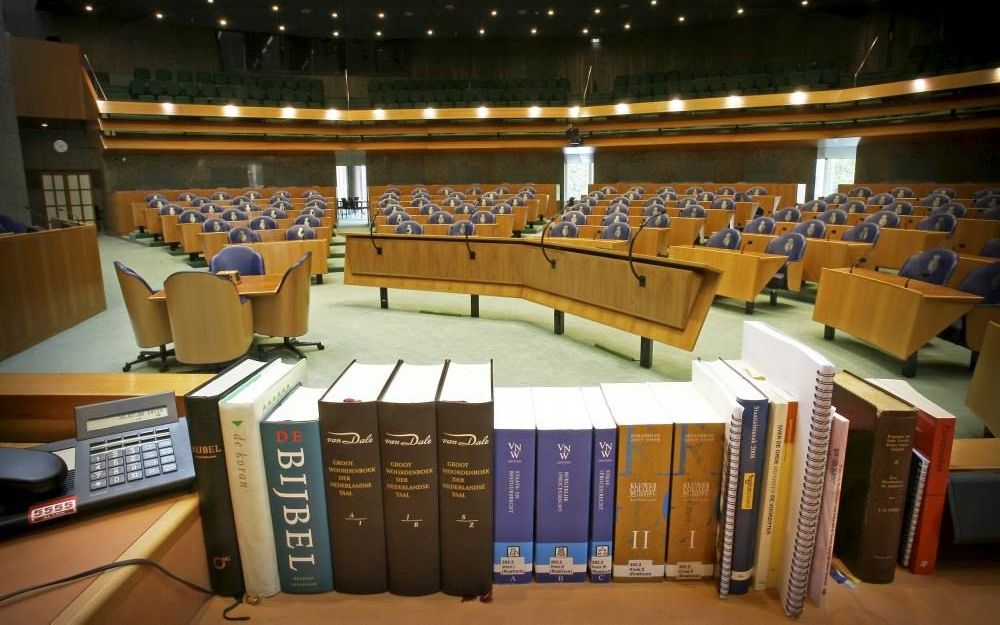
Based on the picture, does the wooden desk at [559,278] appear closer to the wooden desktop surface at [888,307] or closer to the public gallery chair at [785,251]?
the wooden desktop surface at [888,307]

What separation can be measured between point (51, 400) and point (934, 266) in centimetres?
587

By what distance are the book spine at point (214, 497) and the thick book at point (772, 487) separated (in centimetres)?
88

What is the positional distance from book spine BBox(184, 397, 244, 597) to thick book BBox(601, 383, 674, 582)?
65cm

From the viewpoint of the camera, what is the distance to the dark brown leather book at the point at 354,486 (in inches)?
36.1

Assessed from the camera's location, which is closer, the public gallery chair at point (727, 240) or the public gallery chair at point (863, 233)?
the public gallery chair at point (727, 240)

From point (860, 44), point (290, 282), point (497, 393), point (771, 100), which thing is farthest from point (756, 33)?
point (497, 393)

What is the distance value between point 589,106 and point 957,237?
11.7 meters

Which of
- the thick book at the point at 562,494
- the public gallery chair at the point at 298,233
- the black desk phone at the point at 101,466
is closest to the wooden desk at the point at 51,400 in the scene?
the black desk phone at the point at 101,466

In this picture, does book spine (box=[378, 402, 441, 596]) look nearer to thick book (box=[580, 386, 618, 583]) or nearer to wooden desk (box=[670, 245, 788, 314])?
thick book (box=[580, 386, 618, 583])

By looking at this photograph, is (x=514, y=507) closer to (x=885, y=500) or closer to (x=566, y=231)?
(x=885, y=500)

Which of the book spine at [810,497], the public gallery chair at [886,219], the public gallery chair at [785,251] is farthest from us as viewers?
the public gallery chair at [886,219]

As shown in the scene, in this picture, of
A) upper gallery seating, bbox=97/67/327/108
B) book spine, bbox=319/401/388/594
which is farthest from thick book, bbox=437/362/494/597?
upper gallery seating, bbox=97/67/327/108

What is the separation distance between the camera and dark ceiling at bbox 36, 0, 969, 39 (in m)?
16.4

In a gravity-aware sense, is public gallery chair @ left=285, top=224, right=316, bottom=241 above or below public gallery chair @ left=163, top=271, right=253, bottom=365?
above
